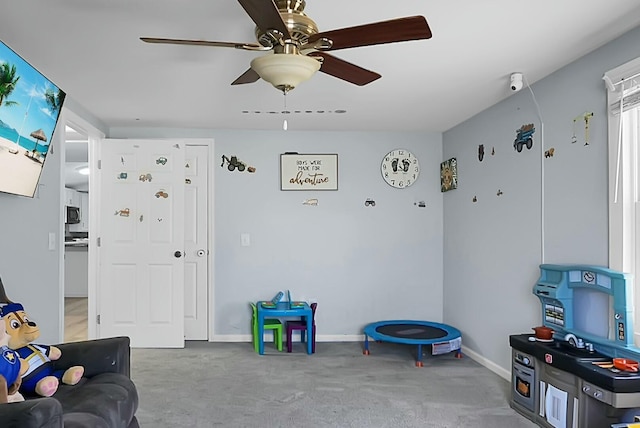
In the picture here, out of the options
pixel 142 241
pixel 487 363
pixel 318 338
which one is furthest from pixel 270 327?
pixel 487 363

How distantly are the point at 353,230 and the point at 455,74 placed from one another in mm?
2280

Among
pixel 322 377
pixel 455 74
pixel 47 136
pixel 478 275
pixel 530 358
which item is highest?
pixel 455 74

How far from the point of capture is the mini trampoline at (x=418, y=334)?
14.2 feet

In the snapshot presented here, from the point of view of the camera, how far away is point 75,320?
6301 millimetres

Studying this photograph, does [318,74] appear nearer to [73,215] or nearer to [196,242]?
[196,242]

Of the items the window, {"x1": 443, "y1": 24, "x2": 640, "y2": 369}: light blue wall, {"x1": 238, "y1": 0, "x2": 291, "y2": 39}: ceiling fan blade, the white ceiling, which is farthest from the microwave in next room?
the window

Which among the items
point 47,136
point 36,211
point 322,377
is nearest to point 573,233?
point 322,377

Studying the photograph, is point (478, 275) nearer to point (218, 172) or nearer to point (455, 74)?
point (455, 74)

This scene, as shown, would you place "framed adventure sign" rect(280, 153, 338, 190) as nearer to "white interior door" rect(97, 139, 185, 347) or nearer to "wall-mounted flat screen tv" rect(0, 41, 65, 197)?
"white interior door" rect(97, 139, 185, 347)

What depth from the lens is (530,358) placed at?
3.04 m

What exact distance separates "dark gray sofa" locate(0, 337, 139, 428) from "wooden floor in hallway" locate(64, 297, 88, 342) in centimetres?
293

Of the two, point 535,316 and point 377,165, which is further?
point 377,165

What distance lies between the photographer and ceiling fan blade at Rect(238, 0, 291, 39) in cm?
163

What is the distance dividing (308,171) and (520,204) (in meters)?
2.24
